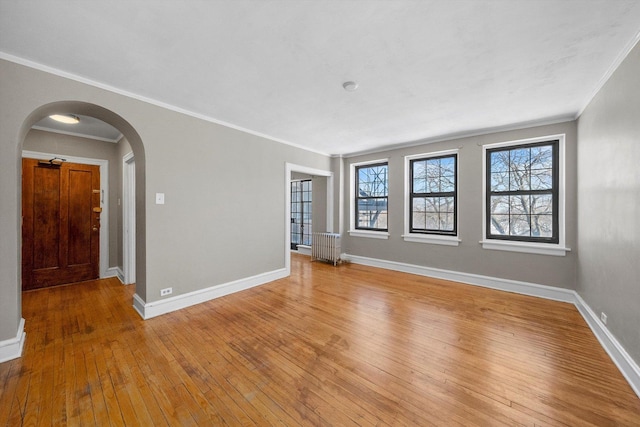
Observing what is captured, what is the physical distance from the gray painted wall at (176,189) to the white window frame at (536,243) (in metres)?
3.48

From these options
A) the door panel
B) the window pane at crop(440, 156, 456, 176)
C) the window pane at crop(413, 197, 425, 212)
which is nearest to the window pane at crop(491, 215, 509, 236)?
the window pane at crop(440, 156, 456, 176)

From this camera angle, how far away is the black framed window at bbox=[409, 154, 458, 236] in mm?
4461

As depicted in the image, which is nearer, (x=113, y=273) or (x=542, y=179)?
(x=542, y=179)

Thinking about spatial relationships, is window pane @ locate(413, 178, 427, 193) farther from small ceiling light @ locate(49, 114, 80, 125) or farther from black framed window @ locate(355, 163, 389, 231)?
small ceiling light @ locate(49, 114, 80, 125)

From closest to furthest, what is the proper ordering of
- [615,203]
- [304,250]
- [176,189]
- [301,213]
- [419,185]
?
[615,203], [176,189], [419,185], [304,250], [301,213]

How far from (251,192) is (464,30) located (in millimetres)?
3269

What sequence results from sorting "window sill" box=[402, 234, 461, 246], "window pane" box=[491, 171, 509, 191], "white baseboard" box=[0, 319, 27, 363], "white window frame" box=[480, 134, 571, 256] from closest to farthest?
"white baseboard" box=[0, 319, 27, 363] < "white window frame" box=[480, 134, 571, 256] < "window pane" box=[491, 171, 509, 191] < "window sill" box=[402, 234, 461, 246]

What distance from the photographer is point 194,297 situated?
10.5 ft

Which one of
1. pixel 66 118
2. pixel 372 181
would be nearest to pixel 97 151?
pixel 66 118

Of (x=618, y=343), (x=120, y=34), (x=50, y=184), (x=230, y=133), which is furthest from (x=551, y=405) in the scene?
(x=50, y=184)

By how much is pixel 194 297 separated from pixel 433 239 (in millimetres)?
4078

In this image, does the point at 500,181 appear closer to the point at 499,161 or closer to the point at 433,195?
the point at 499,161

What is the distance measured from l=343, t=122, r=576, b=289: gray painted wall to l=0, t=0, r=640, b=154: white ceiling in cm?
87

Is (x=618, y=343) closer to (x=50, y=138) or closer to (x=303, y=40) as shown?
(x=303, y=40)
